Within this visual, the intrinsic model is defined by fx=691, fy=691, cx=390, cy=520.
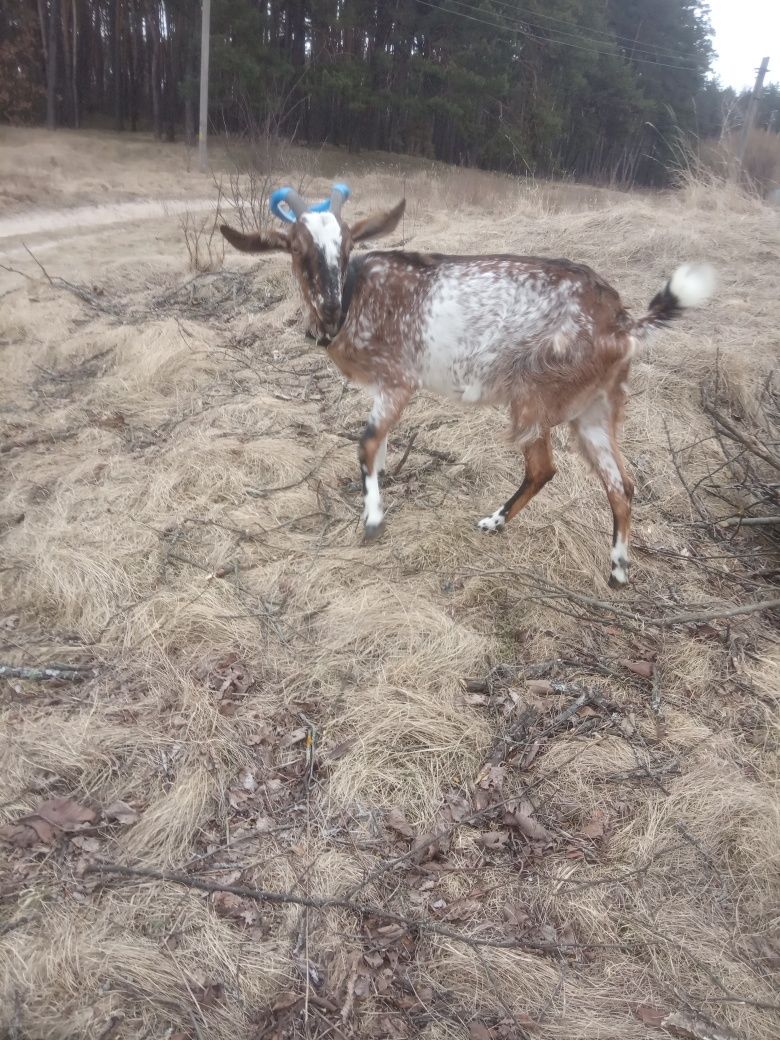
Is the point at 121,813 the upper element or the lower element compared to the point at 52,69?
lower

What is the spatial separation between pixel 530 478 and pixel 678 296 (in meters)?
1.25

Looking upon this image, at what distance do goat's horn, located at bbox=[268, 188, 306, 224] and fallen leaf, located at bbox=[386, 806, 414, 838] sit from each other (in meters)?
3.14

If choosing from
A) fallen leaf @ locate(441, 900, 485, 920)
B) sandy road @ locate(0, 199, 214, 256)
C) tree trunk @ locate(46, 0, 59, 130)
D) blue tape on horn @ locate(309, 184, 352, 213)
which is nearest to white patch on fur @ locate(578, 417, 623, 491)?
blue tape on horn @ locate(309, 184, 352, 213)

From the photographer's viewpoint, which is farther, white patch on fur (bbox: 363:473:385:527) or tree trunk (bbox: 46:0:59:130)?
tree trunk (bbox: 46:0:59:130)

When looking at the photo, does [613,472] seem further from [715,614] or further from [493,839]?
[493,839]

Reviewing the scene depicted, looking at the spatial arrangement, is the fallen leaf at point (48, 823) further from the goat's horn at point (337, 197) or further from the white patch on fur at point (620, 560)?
the goat's horn at point (337, 197)

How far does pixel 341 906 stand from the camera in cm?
236

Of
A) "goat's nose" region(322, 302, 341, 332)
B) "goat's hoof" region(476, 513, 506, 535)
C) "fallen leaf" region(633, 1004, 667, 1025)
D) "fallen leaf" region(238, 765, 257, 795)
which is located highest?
"goat's nose" region(322, 302, 341, 332)

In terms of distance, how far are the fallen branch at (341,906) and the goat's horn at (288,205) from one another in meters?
3.31

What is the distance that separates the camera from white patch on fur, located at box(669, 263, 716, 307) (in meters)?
3.62

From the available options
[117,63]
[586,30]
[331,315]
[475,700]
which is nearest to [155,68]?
[117,63]

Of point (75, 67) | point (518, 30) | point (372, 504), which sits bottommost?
point (372, 504)

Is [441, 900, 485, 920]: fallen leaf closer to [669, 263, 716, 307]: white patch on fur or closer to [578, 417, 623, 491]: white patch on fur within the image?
[578, 417, 623, 491]: white patch on fur

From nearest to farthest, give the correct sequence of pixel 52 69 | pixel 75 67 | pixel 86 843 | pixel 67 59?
pixel 86 843, pixel 52 69, pixel 67 59, pixel 75 67
